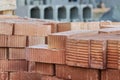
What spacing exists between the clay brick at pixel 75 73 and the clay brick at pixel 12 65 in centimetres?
75

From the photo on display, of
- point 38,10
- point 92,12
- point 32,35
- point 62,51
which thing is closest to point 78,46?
point 62,51

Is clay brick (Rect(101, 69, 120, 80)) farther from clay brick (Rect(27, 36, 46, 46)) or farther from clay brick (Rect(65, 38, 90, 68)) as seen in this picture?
clay brick (Rect(27, 36, 46, 46))

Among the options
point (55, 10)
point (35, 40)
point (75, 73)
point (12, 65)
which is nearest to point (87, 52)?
point (75, 73)

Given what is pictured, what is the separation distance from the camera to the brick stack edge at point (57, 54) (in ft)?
7.81

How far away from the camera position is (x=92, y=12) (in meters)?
20.2

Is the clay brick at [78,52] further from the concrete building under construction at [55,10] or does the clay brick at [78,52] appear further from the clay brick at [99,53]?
the concrete building under construction at [55,10]

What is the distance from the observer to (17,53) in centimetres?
333

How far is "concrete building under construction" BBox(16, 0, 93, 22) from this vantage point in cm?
1710

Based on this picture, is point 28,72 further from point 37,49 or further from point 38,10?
point 38,10

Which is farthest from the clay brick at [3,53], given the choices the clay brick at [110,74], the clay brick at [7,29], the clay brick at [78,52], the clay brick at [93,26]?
the clay brick at [110,74]

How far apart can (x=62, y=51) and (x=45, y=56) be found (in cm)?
16

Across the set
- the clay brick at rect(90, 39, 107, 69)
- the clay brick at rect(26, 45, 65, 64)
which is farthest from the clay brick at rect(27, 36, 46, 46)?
the clay brick at rect(90, 39, 107, 69)

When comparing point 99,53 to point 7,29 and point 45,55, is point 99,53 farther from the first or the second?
point 7,29

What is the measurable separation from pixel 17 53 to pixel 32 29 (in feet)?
0.85
